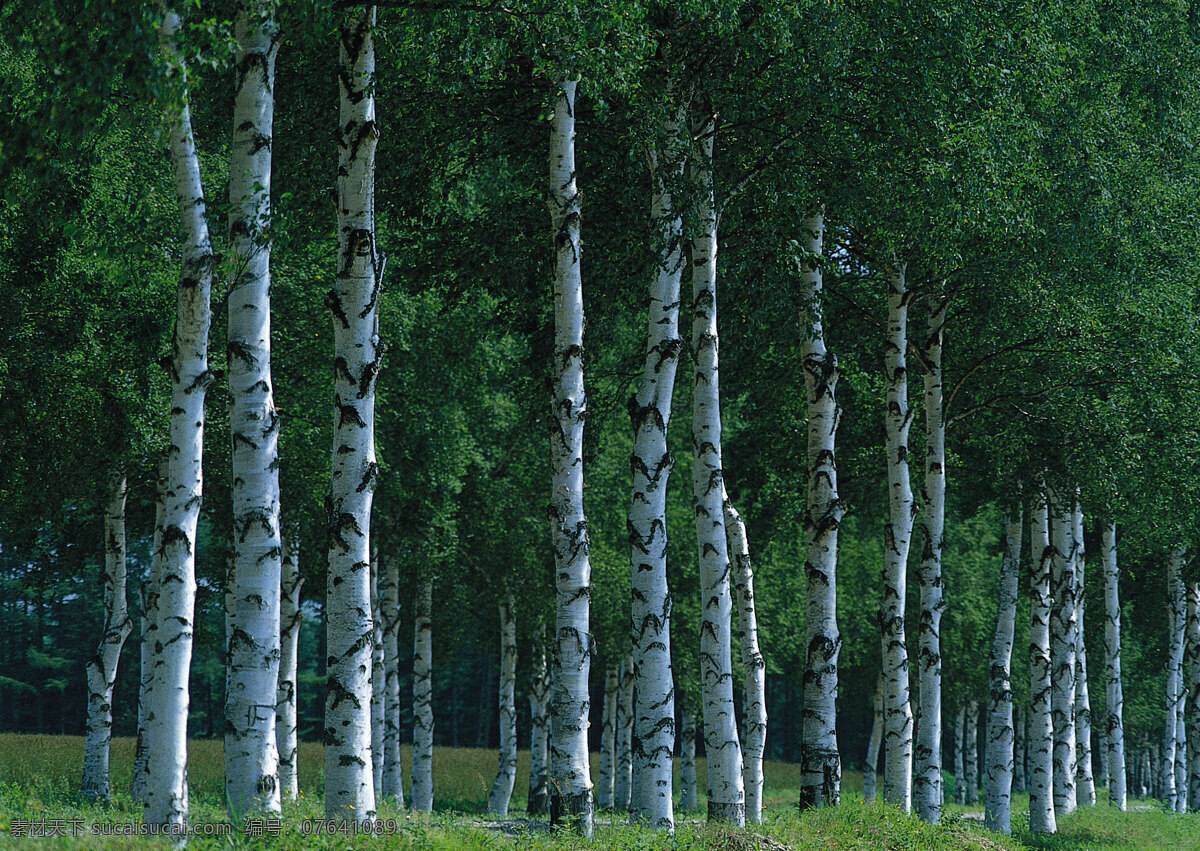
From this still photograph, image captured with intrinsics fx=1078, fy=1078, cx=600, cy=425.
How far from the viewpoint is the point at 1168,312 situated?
19.0m

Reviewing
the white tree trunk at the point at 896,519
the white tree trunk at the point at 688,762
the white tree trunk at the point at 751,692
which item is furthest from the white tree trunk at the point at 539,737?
the white tree trunk at the point at 751,692

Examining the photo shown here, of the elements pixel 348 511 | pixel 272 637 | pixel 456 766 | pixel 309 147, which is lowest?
pixel 456 766

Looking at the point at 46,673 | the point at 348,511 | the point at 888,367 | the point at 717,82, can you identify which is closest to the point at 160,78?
the point at 348,511

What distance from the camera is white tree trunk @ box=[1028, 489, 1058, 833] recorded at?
2134 centimetres

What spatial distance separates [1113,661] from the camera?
95.0ft

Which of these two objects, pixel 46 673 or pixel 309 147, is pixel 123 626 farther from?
pixel 46 673

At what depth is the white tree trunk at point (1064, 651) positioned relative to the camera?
24297 millimetres

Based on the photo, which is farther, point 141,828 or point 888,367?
point 888,367

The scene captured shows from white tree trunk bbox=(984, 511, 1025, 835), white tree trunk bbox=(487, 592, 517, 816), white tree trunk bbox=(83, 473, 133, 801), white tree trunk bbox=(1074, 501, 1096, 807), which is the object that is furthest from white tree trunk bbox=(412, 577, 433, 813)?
white tree trunk bbox=(1074, 501, 1096, 807)

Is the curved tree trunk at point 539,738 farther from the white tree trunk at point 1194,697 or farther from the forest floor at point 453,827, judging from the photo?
the white tree trunk at point 1194,697

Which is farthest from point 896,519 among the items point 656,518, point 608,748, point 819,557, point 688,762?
point 608,748

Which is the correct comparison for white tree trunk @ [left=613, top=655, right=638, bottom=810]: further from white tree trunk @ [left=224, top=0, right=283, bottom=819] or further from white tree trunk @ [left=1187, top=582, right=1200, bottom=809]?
white tree trunk @ [left=224, top=0, right=283, bottom=819]

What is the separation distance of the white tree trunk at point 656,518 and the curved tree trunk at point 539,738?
17318 mm

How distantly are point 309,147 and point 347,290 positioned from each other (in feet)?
13.0
